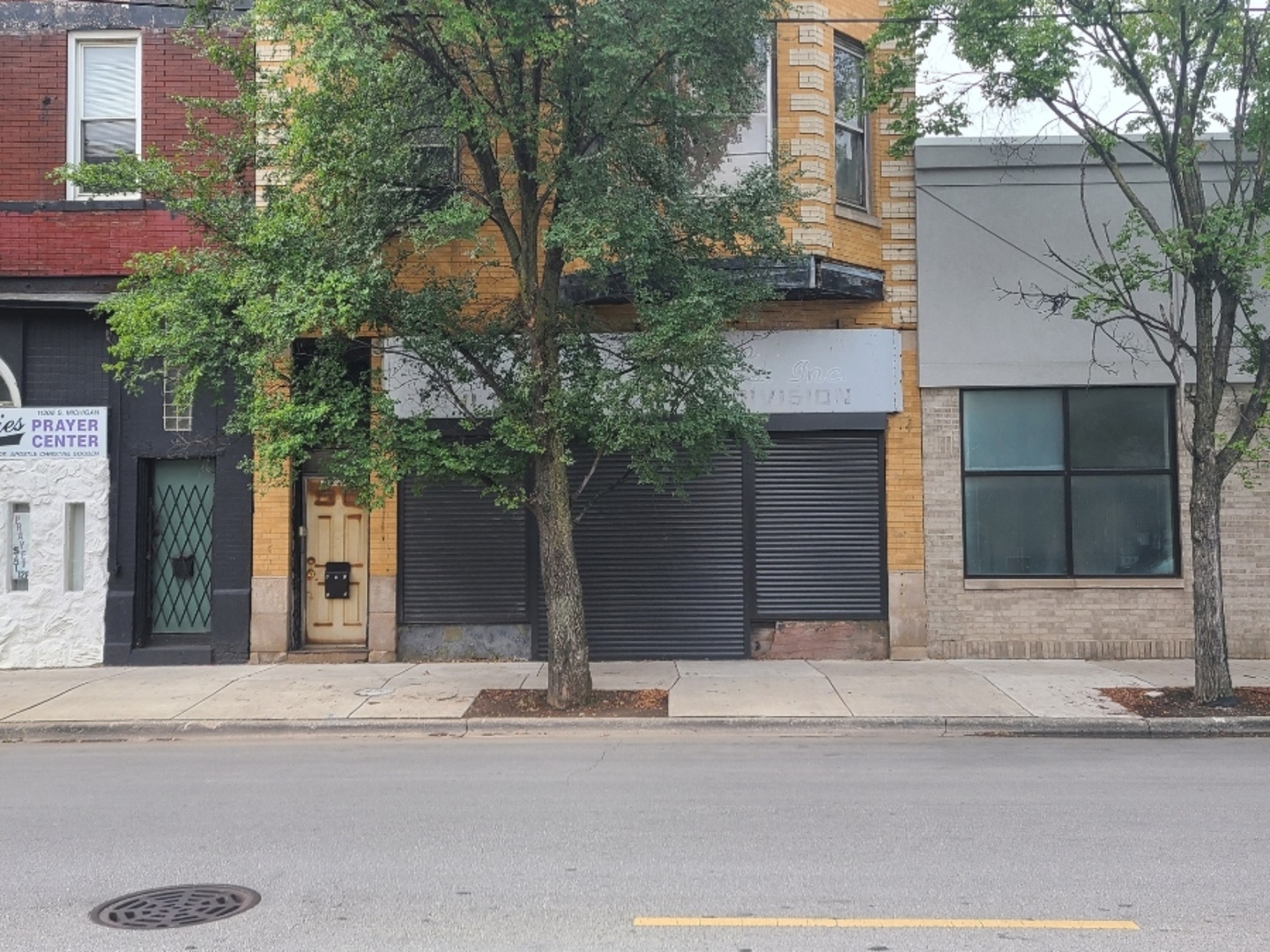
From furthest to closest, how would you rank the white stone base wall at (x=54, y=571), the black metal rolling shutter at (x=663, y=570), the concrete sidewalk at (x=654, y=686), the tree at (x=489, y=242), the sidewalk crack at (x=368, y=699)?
1. the black metal rolling shutter at (x=663, y=570)
2. the white stone base wall at (x=54, y=571)
3. the sidewalk crack at (x=368, y=699)
4. the concrete sidewalk at (x=654, y=686)
5. the tree at (x=489, y=242)

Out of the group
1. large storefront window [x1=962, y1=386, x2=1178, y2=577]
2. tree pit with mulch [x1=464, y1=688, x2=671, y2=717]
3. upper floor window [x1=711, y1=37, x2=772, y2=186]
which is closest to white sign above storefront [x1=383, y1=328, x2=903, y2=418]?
large storefront window [x1=962, y1=386, x2=1178, y2=577]

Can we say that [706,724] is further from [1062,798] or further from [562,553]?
[1062,798]

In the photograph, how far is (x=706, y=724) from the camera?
34.0 ft

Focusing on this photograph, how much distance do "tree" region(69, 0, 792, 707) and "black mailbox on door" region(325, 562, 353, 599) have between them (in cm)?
330

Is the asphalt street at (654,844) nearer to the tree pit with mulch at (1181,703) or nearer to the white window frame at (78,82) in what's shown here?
the tree pit with mulch at (1181,703)

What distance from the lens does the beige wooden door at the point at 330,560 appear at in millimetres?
14055

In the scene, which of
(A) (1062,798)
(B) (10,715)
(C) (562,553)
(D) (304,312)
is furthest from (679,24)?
(B) (10,715)

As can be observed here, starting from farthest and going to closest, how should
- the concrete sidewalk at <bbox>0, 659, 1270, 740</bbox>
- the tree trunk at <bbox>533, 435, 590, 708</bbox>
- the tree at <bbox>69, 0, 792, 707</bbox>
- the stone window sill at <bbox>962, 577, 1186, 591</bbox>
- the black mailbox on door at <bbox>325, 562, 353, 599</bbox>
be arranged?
1. the black mailbox on door at <bbox>325, 562, 353, 599</bbox>
2. the stone window sill at <bbox>962, 577, 1186, 591</bbox>
3. the tree trunk at <bbox>533, 435, 590, 708</bbox>
4. the concrete sidewalk at <bbox>0, 659, 1270, 740</bbox>
5. the tree at <bbox>69, 0, 792, 707</bbox>

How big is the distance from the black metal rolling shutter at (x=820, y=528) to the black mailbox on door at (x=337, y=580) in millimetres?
5107

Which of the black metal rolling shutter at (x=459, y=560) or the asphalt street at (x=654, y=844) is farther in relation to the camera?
the black metal rolling shutter at (x=459, y=560)

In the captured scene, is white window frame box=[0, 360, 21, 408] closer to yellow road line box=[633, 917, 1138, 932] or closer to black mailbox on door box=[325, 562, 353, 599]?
black mailbox on door box=[325, 562, 353, 599]

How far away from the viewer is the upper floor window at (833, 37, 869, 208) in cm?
1384

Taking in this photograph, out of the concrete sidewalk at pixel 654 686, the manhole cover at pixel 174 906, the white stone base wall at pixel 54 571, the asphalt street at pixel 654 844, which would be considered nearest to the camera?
the asphalt street at pixel 654 844

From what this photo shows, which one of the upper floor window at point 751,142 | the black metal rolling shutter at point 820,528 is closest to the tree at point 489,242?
the upper floor window at point 751,142
